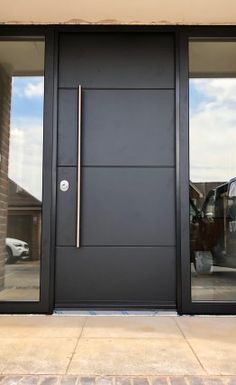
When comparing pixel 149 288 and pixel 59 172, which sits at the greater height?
pixel 59 172

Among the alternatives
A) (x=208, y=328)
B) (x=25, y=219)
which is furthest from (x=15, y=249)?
(x=208, y=328)

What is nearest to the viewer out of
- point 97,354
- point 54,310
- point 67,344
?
point 97,354

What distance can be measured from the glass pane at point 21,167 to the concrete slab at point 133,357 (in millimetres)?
1113

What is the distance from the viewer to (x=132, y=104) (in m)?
4.42

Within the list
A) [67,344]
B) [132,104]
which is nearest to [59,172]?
[132,104]

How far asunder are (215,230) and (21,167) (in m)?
1.92

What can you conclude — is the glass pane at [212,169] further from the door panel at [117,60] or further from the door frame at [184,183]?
the door panel at [117,60]

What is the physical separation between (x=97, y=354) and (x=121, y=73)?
2.62 m

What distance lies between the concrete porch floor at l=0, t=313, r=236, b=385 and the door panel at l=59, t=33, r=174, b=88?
7.24ft

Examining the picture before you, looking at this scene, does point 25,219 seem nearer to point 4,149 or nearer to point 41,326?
point 4,149

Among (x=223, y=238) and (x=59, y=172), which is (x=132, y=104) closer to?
(x=59, y=172)

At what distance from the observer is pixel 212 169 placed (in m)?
4.35

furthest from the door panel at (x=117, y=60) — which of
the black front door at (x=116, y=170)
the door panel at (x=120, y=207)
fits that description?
the door panel at (x=120, y=207)

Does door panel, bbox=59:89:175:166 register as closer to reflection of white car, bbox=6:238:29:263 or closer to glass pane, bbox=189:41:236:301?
glass pane, bbox=189:41:236:301
